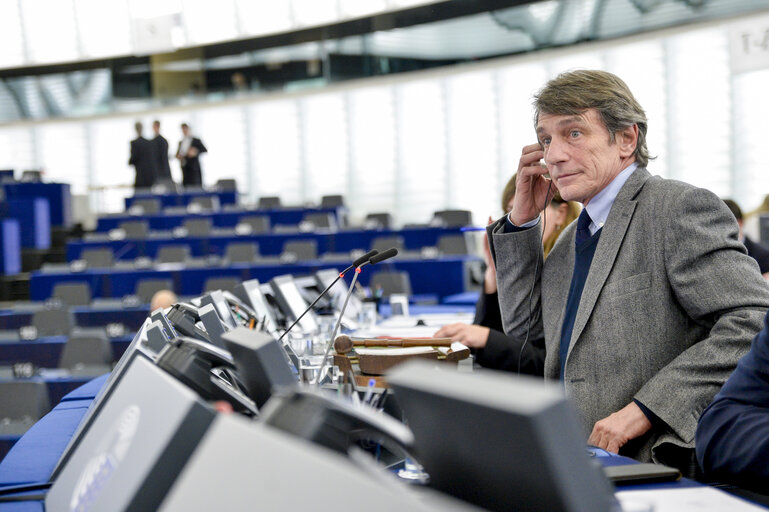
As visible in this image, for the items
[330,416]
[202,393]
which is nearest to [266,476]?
[330,416]

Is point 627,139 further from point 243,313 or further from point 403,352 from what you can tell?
point 243,313

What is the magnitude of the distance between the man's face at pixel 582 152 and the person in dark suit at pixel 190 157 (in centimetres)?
1097

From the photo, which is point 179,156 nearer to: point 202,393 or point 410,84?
point 410,84

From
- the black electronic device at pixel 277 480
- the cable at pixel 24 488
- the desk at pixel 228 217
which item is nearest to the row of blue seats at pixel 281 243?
the desk at pixel 228 217

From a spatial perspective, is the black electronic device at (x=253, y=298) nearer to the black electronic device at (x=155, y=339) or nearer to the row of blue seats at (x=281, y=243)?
the black electronic device at (x=155, y=339)

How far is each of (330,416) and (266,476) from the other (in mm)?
126

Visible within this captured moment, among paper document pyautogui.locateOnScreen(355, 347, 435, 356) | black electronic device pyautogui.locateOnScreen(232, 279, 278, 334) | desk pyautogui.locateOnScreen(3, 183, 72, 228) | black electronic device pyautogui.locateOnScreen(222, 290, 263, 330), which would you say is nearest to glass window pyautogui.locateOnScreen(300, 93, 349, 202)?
desk pyautogui.locateOnScreen(3, 183, 72, 228)

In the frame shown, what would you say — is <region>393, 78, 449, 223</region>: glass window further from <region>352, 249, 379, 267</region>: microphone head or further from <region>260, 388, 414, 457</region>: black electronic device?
<region>260, 388, 414, 457</region>: black electronic device

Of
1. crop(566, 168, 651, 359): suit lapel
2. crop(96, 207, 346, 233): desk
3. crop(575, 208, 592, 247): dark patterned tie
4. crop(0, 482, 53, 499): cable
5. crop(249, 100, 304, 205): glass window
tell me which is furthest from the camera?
crop(249, 100, 304, 205): glass window

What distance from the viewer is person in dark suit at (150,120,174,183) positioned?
40.1 ft

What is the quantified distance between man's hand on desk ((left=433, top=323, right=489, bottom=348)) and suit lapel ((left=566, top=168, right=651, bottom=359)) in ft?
2.03

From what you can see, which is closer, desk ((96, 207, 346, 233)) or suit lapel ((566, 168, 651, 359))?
suit lapel ((566, 168, 651, 359))

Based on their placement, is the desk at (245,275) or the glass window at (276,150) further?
the glass window at (276,150)

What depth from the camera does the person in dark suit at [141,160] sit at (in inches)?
481
